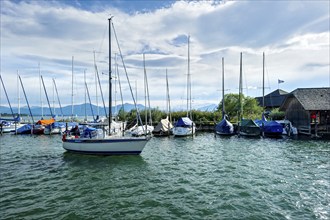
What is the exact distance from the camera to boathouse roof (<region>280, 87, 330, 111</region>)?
37062mm

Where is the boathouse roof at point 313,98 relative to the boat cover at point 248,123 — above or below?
above

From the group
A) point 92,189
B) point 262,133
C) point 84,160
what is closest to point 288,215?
point 92,189

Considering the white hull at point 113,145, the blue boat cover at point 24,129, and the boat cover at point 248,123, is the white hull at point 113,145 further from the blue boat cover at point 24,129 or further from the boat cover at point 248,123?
the blue boat cover at point 24,129

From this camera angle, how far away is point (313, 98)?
38812 millimetres

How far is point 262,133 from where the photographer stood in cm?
3806

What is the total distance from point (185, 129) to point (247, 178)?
24.8 m

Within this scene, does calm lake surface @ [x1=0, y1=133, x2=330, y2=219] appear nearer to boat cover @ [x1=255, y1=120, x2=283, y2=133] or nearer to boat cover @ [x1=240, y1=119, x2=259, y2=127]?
boat cover @ [x1=255, y1=120, x2=283, y2=133]

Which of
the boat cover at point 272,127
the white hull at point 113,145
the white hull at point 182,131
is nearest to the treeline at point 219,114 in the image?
the white hull at point 182,131

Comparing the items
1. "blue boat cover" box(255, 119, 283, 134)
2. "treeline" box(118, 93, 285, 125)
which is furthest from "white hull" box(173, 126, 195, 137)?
"blue boat cover" box(255, 119, 283, 134)

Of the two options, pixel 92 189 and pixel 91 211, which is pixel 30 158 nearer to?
pixel 92 189

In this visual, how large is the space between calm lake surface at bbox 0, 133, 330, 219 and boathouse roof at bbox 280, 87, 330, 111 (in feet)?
55.4

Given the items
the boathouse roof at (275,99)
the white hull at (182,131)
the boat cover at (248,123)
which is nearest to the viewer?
the boat cover at (248,123)

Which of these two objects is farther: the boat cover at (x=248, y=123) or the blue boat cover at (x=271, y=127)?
the boat cover at (x=248, y=123)

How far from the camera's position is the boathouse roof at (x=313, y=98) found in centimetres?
3706
